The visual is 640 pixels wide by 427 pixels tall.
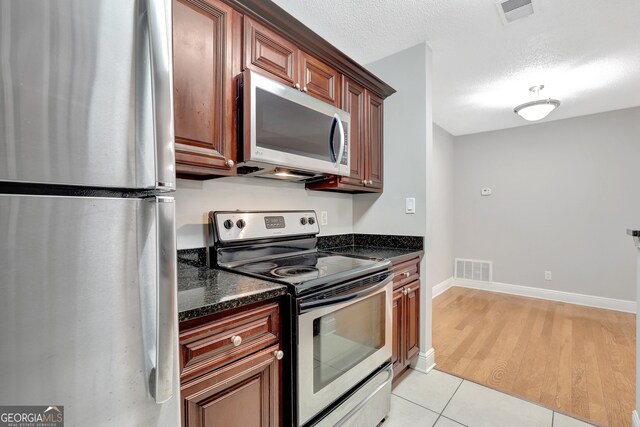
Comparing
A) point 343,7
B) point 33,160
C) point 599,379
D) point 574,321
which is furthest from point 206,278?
point 574,321

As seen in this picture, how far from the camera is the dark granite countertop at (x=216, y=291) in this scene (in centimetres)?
91

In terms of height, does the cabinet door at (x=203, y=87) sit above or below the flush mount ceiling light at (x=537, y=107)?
below

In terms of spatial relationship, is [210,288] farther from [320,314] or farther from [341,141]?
[341,141]

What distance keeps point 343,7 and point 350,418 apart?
7.75 ft

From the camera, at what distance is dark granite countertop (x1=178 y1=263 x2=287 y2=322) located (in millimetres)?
908

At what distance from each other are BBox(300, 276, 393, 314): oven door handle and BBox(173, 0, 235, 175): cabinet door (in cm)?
74

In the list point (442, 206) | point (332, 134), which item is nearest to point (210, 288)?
point (332, 134)

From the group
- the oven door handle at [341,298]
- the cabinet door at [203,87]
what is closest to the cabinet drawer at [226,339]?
the oven door handle at [341,298]

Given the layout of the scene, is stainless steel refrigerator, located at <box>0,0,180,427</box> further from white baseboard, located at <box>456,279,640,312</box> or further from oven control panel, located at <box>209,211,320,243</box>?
white baseboard, located at <box>456,279,640,312</box>

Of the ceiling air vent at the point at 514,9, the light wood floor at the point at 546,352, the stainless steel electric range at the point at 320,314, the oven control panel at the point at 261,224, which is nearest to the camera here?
the stainless steel electric range at the point at 320,314

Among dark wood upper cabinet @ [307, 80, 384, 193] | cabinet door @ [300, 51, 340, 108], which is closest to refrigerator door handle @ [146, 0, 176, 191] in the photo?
cabinet door @ [300, 51, 340, 108]

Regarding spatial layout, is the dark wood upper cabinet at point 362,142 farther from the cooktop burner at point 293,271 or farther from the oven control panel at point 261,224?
the cooktop burner at point 293,271

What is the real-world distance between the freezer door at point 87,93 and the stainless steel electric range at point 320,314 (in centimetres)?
75

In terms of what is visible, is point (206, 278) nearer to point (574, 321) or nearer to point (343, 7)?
point (343, 7)
